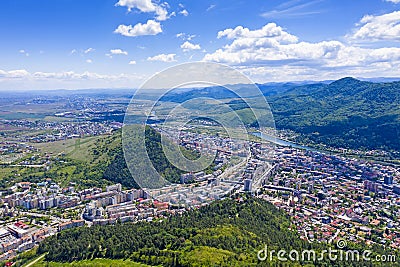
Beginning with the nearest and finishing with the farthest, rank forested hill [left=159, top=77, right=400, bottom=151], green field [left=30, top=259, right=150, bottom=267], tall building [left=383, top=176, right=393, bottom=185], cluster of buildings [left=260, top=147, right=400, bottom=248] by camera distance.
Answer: green field [left=30, top=259, right=150, bottom=267], cluster of buildings [left=260, top=147, right=400, bottom=248], tall building [left=383, top=176, right=393, bottom=185], forested hill [left=159, top=77, right=400, bottom=151]

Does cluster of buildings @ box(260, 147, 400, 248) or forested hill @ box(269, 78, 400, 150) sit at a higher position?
forested hill @ box(269, 78, 400, 150)

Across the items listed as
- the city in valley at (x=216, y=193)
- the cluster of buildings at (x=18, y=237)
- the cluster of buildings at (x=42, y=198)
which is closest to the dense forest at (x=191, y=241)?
the cluster of buildings at (x=18, y=237)

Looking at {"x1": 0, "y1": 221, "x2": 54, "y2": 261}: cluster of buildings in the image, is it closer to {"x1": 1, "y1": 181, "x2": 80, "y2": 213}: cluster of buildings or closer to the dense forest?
the dense forest

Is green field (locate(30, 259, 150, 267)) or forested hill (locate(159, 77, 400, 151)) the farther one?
forested hill (locate(159, 77, 400, 151))

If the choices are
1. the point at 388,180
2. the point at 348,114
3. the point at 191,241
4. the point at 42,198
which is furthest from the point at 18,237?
the point at 348,114

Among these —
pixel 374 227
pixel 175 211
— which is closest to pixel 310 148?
pixel 374 227

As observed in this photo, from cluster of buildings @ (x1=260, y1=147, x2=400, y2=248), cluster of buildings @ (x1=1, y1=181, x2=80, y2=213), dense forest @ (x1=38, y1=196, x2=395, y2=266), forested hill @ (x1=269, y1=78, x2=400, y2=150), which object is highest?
forested hill @ (x1=269, y1=78, x2=400, y2=150)

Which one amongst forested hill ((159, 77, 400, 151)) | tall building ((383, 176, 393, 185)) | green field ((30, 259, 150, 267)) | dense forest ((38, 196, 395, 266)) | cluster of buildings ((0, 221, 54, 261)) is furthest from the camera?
Answer: forested hill ((159, 77, 400, 151))

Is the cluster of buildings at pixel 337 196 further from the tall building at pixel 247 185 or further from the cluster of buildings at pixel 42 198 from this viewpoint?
the cluster of buildings at pixel 42 198

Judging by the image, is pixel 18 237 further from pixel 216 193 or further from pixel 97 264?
pixel 216 193

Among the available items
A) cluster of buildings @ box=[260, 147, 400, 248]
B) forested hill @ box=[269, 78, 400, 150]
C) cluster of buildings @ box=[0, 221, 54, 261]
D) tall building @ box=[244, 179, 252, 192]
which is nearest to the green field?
cluster of buildings @ box=[0, 221, 54, 261]
